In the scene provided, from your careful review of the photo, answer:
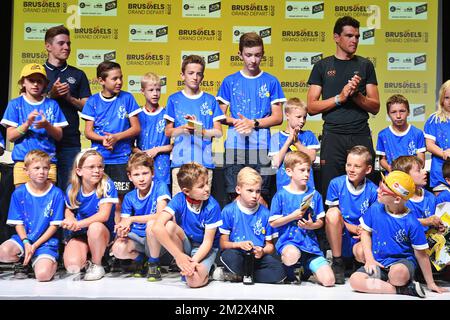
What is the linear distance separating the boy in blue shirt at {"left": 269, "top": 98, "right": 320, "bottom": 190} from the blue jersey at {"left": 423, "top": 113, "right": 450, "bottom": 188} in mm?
1009

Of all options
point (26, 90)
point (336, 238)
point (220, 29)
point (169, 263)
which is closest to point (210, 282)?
point (169, 263)

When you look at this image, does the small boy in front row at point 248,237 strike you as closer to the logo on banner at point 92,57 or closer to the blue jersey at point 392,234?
the blue jersey at point 392,234

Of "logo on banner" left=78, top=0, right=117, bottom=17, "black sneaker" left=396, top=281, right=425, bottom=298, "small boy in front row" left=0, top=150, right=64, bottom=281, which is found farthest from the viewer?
"logo on banner" left=78, top=0, right=117, bottom=17

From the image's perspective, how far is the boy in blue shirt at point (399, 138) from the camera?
6031mm

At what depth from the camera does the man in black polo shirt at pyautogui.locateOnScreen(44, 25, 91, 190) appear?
6.18 metres

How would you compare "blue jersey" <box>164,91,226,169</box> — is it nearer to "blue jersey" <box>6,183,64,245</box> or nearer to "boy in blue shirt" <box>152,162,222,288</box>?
"boy in blue shirt" <box>152,162,222,288</box>

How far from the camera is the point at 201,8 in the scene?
7.50 meters

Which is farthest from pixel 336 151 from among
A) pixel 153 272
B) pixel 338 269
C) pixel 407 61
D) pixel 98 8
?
pixel 98 8

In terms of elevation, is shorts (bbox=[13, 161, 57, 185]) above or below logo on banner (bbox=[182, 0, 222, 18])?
below

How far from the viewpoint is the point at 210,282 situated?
549 centimetres

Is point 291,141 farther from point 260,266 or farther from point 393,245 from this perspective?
point 393,245

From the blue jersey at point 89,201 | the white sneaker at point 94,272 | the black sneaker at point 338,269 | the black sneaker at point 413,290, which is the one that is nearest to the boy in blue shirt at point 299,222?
the black sneaker at point 338,269

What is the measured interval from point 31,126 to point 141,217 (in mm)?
1252

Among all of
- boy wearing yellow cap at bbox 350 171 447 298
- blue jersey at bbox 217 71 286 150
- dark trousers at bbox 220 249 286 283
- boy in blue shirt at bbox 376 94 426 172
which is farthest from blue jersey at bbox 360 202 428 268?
blue jersey at bbox 217 71 286 150
